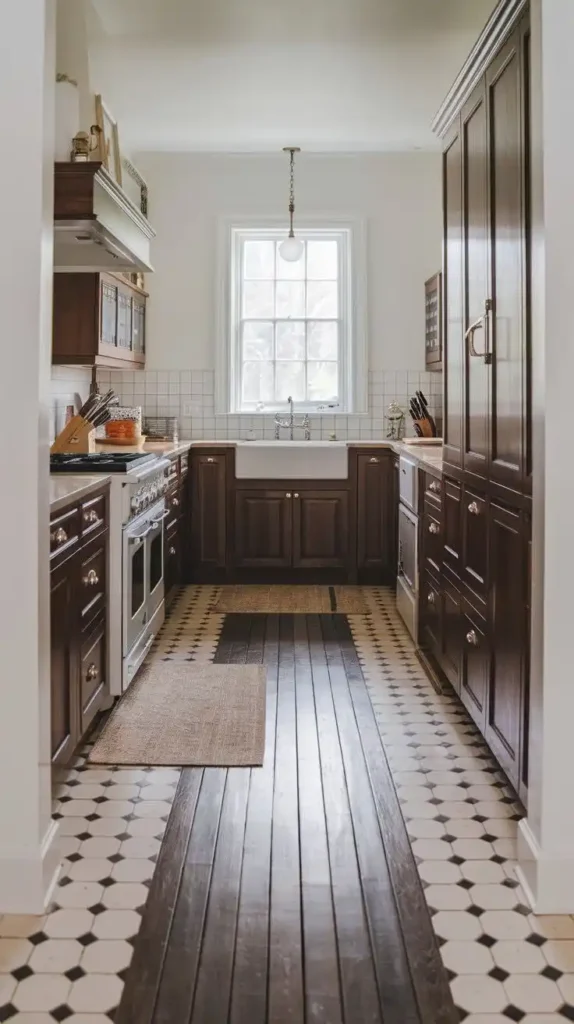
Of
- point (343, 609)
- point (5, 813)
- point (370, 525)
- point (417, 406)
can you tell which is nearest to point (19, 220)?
point (5, 813)

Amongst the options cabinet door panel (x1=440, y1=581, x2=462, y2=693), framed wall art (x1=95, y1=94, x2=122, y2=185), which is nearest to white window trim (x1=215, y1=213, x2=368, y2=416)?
framed wall art (x1=95, y1=94, x2=122, y2=185)

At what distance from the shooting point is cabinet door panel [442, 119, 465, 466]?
3410 mm

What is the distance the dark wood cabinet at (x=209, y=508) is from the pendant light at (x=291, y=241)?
1404 mm

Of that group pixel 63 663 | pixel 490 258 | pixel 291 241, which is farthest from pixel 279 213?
pixel 63 663

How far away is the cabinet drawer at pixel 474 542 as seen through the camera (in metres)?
2.96

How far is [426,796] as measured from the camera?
8.87ft

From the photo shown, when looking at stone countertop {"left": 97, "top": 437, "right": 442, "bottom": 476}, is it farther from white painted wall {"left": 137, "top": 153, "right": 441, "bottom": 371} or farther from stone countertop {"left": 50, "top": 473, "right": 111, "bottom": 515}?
stone countertop {"left": 50, "top": 473, "right": 111, "bottom": 515}

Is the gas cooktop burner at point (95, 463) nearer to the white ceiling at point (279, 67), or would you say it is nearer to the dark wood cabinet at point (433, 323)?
the white ceiling at point (279, 67)

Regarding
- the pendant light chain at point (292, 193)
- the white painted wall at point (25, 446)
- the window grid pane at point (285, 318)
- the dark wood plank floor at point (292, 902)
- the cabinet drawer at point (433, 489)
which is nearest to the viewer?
the dark wood plank floor at point (292, 902)

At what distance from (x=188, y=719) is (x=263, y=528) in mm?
2664

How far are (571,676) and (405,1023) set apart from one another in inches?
32.8

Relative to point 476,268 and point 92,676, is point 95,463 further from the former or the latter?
point 476,268

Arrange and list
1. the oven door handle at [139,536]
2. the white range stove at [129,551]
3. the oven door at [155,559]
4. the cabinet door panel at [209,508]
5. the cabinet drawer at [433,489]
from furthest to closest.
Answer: the cabinet door panel at [209,508]
the oven door at [155,559]
the cabinet drawer at [433,489]
the oven door handle at [139,536]
the white range stove at [129,551]

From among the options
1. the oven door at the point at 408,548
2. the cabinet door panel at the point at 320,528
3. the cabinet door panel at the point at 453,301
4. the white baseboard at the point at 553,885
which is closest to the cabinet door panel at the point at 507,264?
the cabinet door panel at the point at 453,301
